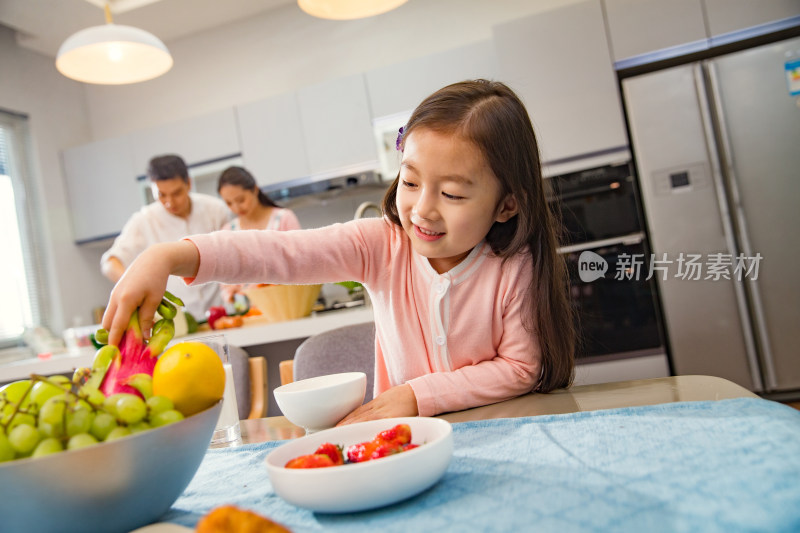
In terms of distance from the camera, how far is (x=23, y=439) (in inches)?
18.5

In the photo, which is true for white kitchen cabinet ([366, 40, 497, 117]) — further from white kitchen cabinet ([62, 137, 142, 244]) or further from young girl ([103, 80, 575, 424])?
young girl ([103, 80, 575, 424])

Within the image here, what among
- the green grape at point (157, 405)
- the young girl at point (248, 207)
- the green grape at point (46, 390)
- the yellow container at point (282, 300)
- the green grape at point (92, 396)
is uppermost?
the young girl at point (248, 207)

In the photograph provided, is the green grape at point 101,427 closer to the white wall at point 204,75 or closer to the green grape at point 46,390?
the green grape at point 46,390

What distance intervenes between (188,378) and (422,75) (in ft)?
10.2

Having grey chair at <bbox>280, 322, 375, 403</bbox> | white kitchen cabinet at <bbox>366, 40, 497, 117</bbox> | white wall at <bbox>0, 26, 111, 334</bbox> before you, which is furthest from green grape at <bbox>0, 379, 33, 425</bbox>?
white wall at <bbox>0, 26, 111, 334</bbox>

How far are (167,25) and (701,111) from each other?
3.20 metres

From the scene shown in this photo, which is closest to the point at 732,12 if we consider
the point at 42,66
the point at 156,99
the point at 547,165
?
the point at 547,165

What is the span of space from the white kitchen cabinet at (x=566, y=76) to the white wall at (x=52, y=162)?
119 inches

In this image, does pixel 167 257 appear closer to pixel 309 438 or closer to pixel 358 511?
pixel 309 438

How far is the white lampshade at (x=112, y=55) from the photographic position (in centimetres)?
226

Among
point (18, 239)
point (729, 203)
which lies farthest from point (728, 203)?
point (18, 239)

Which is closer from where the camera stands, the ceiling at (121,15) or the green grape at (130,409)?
the green grape at (130,409)

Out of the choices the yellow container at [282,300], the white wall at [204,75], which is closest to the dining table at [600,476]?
the yellow container at [282,300]

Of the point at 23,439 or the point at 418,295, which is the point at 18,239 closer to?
the point at 418,295
